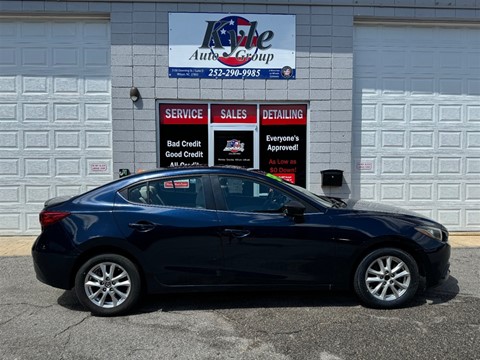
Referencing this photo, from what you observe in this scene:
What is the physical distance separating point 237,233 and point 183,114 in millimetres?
4723

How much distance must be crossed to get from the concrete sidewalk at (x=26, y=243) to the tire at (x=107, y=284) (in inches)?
134

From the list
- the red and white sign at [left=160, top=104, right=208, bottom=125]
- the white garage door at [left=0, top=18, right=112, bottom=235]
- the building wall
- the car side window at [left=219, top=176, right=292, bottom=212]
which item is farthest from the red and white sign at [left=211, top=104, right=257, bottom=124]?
the car side window at [left=219, top=176, right=292, bottom=212]

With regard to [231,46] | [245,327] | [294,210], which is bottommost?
[245,327]

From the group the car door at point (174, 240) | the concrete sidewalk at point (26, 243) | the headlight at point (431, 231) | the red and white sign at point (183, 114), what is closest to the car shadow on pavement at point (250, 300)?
the car door at point (174, 240)

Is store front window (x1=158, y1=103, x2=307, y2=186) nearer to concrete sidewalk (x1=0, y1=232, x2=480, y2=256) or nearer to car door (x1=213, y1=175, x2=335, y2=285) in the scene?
concrete sidewalk (x1=0, y1=232, x2=480, y2=256)

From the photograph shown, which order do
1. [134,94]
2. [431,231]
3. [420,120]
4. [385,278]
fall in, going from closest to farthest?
[385,278], [431,231], [134,94], [420,120]

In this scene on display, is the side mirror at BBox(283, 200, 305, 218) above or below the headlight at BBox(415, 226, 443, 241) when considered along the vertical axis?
above

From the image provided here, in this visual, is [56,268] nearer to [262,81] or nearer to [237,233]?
[237,233]

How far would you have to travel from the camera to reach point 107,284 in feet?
14.3

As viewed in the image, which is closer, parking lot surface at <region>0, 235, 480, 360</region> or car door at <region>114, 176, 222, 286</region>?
parking lot surface at <region>0, 235, 480, 360</region>

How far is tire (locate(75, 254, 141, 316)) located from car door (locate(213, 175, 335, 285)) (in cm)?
100

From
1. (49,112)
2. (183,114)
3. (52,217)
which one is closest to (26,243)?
(49,112)

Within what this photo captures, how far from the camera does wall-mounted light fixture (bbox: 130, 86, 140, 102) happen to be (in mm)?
8195

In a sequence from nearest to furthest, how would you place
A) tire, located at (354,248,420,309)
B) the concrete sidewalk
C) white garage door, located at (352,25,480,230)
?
1. tire, located at (354,248,420,309)
2. the concrete sidewalk
3. white garage door, located at (352,25,480,230)
